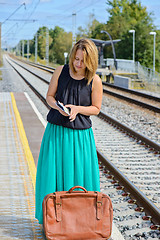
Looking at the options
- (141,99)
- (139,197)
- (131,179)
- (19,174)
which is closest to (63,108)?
(139,197)

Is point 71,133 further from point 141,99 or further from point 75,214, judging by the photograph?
point 141,99

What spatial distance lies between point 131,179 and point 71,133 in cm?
322

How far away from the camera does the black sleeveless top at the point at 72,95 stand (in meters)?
3.28

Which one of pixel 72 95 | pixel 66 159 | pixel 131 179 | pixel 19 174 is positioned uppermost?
pixel 72 95

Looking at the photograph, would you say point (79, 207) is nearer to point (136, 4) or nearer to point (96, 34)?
point (96, 34)

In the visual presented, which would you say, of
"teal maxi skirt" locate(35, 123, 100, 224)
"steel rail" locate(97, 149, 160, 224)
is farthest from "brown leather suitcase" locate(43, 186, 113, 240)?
"steel rail" locate(97, 149, 160, 224)

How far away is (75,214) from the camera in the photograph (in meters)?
3.17

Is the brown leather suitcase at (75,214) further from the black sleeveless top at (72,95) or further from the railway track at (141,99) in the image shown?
the railway track at (141,99)

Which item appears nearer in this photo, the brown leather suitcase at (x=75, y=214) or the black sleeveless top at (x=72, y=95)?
the brown leather suitcase at (x=75, y=214)

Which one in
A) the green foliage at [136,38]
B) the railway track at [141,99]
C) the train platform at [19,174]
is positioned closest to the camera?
the train platform at [19,174]

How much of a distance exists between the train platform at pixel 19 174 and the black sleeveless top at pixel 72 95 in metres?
1.07

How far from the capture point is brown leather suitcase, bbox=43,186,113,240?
3.15 meters

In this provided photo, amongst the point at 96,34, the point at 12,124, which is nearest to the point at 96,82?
the point at 12,124

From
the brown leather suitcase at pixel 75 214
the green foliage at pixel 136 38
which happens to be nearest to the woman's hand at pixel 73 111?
the brown leather suitcase at pixel 75 214
